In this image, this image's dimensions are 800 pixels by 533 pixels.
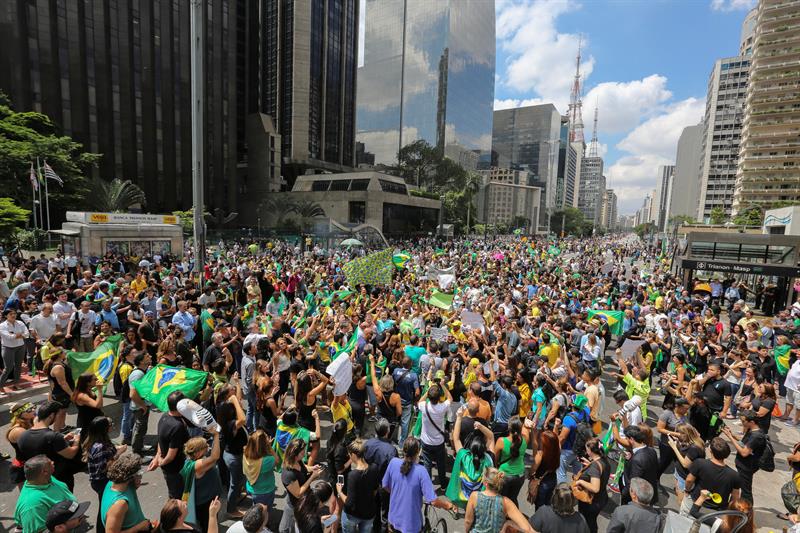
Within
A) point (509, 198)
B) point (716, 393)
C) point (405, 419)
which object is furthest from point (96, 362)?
point (509, 198)

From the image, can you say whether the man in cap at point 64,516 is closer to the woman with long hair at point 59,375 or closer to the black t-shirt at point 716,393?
the woman with long hair at point 59,375

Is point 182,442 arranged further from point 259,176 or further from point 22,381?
point 259,176

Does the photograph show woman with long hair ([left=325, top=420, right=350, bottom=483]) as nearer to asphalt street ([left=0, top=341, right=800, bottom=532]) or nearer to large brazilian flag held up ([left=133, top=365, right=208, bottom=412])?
asphalt street ([left=0, top=341, right=800, bottom=532])

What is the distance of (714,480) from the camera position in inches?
171

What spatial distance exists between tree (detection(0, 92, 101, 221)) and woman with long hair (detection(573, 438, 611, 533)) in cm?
4401

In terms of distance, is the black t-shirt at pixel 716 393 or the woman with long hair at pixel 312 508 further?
the black t-shirt at pixel 716 393

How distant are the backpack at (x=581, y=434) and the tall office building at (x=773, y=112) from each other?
95594 millimetres

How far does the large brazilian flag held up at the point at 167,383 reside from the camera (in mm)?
5660

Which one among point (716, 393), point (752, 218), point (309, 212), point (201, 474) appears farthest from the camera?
point (752, 218)

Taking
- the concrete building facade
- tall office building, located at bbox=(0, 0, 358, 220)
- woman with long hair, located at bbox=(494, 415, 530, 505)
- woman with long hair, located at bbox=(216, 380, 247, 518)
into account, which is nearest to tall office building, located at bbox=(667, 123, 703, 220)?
the concrete building facade

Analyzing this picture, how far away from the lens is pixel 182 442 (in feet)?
14.9

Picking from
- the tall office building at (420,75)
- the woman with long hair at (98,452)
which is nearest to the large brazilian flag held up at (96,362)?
the woman with long hair at (98,452)

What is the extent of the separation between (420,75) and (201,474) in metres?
134

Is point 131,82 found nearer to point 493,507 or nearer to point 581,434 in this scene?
point 581,434
